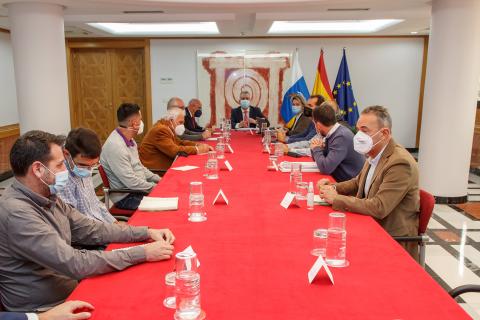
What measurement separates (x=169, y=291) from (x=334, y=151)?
8.32 ft

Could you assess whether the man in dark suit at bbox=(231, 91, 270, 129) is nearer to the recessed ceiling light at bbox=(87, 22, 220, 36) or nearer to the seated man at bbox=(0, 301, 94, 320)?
the recessed ceiling light at bbox=(87, 22, 220, 36)

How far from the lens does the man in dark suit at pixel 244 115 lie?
299 inches

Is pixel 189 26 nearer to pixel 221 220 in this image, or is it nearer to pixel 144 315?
pixel 221 220

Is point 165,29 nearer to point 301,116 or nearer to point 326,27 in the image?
point 326,27

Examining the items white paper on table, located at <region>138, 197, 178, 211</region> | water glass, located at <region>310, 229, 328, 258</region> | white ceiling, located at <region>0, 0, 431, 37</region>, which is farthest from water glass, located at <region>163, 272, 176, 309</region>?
white ceiling, located at <region>0, 0, 431, 37</region>

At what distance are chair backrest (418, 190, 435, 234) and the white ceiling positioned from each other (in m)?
3.54

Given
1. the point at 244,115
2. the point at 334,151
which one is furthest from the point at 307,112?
the point at 334,151

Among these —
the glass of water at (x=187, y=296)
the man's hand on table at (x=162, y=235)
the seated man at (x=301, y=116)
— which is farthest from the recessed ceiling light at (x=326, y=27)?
the glass of water at (x=187, y=296)

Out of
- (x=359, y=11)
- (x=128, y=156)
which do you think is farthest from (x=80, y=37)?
(x=128, y=156)

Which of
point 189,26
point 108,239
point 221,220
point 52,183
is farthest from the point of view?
point 189,26

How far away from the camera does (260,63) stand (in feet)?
31.6

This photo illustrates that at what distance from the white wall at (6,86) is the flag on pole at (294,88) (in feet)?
17.6

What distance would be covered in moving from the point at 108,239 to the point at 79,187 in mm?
589

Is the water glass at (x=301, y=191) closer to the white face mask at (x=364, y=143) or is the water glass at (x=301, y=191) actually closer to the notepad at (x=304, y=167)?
the white face mask at (x=364, y=143)
